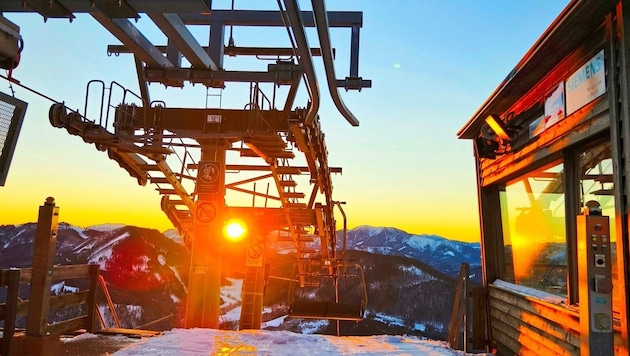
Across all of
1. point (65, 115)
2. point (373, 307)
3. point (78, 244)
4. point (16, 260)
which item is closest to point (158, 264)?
point (78, 244)

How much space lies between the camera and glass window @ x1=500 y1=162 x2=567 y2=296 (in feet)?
19.5

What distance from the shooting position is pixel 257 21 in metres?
9.78

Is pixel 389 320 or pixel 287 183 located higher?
pixel 287 183

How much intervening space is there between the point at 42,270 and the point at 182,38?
3.89 meters

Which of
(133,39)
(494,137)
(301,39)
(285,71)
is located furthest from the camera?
(285,71)

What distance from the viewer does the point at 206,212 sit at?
10367 millimetres

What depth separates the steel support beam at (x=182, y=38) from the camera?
6.78m

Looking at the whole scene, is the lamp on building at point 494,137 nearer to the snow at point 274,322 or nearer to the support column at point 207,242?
the support column at point 207,242

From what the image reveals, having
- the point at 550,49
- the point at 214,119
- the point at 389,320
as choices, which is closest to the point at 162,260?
the point at 389,320

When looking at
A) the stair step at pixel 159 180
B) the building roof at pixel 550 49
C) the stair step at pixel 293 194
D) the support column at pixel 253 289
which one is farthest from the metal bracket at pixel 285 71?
the support column at pixel 253 289

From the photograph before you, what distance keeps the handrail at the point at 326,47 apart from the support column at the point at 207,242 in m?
5.33

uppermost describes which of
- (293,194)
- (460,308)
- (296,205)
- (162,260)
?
(293,194)

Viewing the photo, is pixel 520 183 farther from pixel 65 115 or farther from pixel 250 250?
pixel 65 115

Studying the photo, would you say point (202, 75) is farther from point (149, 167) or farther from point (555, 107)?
point (555, 107)
